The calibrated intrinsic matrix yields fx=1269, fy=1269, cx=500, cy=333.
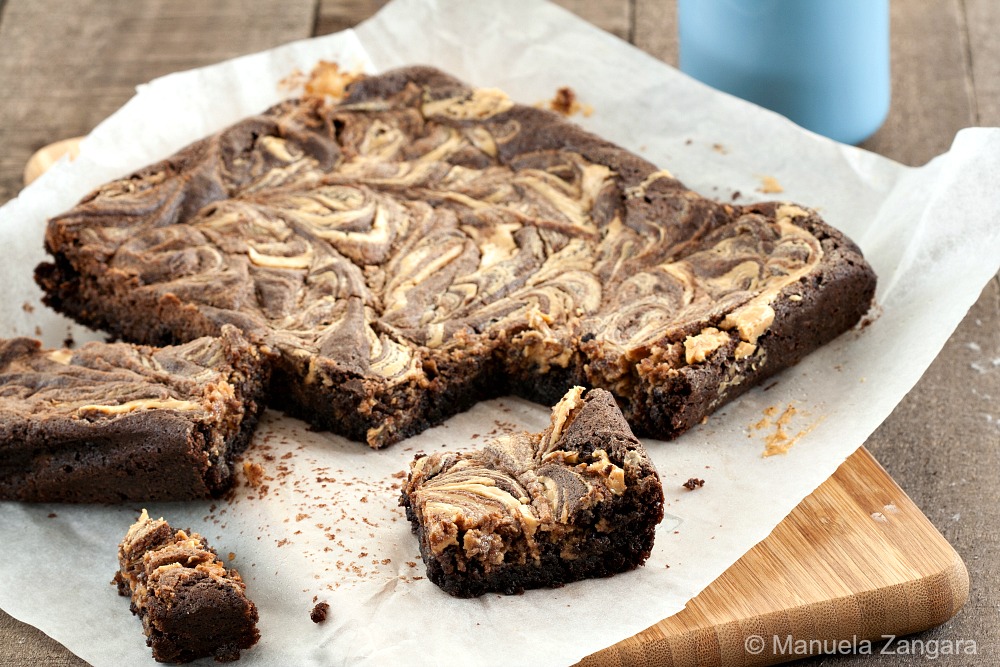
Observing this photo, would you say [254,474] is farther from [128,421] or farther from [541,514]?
[541,514]

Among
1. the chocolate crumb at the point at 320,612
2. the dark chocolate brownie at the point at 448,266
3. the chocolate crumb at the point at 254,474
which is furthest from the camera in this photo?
the dark chocolate brownie at the point at 448,266

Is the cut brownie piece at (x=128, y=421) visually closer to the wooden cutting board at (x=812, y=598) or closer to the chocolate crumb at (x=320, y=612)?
the chocolate crumb at (x=320, y=612)

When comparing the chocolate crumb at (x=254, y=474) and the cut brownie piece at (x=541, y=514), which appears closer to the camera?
the cut brownie piece at (x=541, y=514)

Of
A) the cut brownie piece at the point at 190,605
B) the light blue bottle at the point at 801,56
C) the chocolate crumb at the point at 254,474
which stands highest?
the light blue bottle at the point at 801,56

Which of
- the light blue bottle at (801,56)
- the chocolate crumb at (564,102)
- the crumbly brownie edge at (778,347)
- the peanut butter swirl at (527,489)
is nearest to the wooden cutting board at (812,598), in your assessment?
the peanut butter swirl at (527,489)

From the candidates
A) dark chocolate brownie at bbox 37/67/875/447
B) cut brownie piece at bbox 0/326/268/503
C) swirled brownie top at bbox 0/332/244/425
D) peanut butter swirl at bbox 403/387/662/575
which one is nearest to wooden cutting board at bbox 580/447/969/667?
peanut butter swirl at bbox 403/387/662/575

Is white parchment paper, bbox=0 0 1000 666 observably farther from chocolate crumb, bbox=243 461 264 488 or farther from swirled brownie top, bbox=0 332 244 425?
swirled brownie top, bbox=0 332 244 425

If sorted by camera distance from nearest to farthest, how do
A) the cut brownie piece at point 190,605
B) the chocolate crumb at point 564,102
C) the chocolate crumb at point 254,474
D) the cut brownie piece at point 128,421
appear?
the cut brownie piece at point 190,605
the cut brownie piece at point 128,421
the chocolate crumb at point 254,474
the chocolate crumb at point 564,102
